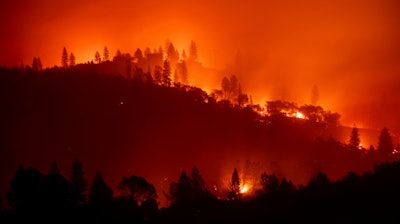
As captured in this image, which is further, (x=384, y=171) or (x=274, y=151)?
(x=274, y=151)

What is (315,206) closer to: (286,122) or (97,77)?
(286,122)

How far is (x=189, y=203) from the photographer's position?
83062 millimetres

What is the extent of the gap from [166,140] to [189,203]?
63.2 m

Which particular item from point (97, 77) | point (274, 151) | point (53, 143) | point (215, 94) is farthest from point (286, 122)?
point (53, 143)

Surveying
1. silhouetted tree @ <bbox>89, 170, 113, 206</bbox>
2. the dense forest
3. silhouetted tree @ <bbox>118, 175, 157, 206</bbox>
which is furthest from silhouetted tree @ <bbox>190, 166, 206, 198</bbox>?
silhouetted tree @ <bbox>89, 170, 113, 206</bbox>

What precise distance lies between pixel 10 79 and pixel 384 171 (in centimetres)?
11555

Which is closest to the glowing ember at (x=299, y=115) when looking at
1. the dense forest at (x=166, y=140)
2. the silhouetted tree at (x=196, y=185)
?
the dense forest at (x=166, y=140)

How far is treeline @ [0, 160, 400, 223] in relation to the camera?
2781 inches

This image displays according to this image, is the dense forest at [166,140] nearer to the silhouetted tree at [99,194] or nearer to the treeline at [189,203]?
the treeline at [189,203]

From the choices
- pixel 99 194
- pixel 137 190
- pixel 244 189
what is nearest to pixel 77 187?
pixel 99 194

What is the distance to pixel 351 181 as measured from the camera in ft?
292

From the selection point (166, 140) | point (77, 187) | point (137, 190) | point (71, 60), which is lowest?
point (137, 190)

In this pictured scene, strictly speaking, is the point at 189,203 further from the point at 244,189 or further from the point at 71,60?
the point at 71,60

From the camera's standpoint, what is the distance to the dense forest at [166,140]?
100250 millimetres
